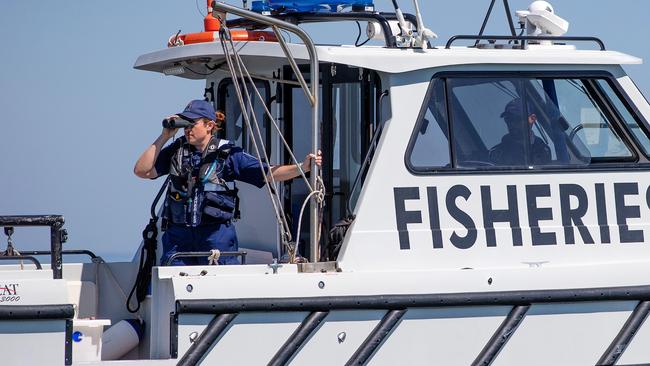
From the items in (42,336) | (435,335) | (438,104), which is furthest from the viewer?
(438,104)

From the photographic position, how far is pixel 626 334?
6.51m

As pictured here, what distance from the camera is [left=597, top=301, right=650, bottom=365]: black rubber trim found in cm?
648

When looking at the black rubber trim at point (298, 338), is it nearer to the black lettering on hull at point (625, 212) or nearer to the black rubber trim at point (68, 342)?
the black rubber trim at point (68, 342)

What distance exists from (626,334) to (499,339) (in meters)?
0.74

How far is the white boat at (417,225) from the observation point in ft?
19.9

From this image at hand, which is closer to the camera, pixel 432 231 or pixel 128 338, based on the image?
pixel 432 231

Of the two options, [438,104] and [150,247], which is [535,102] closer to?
[438,104]

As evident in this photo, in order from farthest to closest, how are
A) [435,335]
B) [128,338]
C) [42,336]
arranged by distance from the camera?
[128,338] < [435,335] < [42,336]

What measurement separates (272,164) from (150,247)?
95 cm

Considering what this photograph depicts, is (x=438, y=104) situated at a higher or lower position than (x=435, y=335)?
higher

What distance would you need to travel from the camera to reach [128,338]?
7188mm

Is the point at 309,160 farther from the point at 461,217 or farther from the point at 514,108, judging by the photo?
the point at 514,108

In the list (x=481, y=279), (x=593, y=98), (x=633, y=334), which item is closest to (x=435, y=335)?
(x=481, y=279)

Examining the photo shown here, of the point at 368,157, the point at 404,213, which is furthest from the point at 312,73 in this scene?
the point at 404,213
